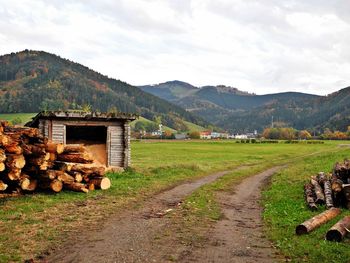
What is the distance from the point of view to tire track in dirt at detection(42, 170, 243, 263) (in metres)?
8.79

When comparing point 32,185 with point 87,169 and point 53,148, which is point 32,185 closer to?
A: point 53,148

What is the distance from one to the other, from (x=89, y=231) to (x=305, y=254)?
19.5 ft

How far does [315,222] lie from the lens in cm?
1166

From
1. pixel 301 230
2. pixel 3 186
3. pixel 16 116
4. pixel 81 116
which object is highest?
pixel 16 116

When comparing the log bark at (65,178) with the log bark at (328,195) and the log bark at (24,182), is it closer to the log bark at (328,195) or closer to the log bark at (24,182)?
the log bark at (24,182)

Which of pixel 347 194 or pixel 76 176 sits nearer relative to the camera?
pixel 347 194

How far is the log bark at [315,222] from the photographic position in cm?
1107

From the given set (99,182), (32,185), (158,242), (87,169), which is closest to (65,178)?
(87,169)

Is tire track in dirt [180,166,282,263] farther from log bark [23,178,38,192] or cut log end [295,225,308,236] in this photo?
log bark [23,178,38,192]

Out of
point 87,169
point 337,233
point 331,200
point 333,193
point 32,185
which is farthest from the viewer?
point 87,169

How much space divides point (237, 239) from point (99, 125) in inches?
689

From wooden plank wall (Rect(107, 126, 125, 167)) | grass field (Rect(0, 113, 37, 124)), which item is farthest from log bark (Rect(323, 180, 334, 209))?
grass field (Rect(0, 113, 37, 124))

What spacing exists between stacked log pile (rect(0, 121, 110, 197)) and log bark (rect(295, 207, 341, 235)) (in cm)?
1005

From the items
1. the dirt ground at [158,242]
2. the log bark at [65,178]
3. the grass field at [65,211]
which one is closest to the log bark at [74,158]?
the log bark at [65,178]
